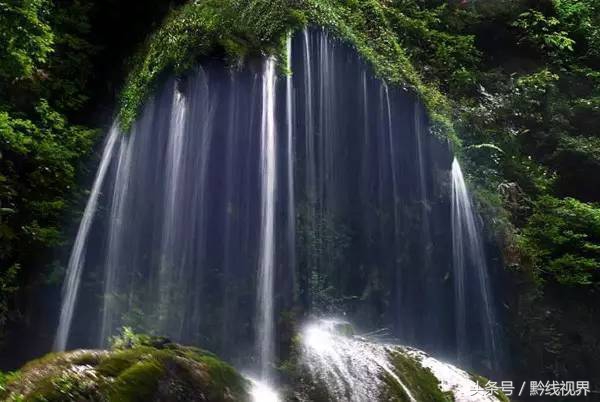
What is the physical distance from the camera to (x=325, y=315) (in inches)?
242

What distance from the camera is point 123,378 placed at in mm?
3186

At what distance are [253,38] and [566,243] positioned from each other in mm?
5663

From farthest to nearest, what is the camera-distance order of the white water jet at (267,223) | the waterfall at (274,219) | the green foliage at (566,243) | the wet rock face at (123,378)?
1. the green foliage at (566,243)
2. the waterfall at (274,219)
3. the white water jet at (267,223)
4. the wet rock face at (123,378)

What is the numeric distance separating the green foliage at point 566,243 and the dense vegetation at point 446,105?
2 centimetres

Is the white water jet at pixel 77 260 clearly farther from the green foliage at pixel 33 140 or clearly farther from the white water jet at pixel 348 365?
the white water jet at pixel 348 365

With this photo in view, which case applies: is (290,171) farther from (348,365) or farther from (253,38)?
(348,365)

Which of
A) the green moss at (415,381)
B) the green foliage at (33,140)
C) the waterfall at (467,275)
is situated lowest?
the green moss at (415,381)

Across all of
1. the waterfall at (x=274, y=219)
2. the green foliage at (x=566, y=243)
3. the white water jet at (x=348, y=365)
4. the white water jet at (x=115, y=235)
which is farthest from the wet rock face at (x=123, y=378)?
the green foliage at (x=566, y=243)

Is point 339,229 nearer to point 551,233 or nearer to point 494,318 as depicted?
point 494,318

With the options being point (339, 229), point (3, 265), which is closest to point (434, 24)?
point (339, 229)

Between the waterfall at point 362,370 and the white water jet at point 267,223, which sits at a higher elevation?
the white water jet at point 267,223

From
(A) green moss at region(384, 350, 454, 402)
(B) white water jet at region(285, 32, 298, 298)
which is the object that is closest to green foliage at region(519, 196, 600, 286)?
(B) white water jet at region(285, 32, 298, 298)

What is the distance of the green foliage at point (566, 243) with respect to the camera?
7.64 m

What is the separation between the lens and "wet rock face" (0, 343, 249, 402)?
9.82 feet
